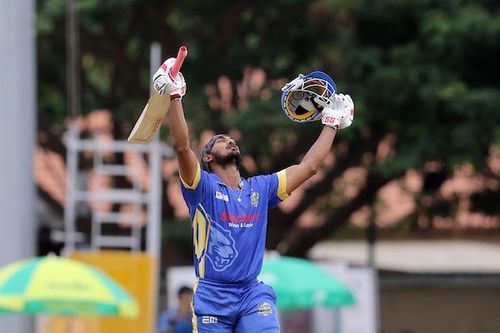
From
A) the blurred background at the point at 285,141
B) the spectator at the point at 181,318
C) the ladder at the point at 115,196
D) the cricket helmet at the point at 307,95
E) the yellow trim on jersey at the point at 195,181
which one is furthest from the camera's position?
the ladder at the point at 115,196

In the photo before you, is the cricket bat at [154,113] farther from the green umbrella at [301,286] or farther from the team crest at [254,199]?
the green umbrella at [301,286]

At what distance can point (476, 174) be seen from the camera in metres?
17.2

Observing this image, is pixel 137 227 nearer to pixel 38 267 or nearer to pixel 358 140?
pixel 358 140

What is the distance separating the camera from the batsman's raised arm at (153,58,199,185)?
7172mm

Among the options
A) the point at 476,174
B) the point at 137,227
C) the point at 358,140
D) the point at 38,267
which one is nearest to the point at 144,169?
the point at 137,227

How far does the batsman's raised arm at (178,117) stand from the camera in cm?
717

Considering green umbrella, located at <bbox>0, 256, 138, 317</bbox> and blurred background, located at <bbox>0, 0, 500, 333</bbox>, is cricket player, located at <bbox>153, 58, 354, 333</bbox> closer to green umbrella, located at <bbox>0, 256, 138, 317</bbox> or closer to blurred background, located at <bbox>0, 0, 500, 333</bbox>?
green umbrella, located at <bbox>0, 256, 138, 317</bbox>

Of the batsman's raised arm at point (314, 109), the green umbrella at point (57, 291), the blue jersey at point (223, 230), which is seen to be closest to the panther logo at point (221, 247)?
the blue jersey at point (223, 230)

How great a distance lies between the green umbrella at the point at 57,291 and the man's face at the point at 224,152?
15.1 feet

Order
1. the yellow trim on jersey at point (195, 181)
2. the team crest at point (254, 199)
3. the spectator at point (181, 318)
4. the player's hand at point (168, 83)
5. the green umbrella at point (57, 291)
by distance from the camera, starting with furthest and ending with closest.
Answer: the spectator at point (181, 318)
the green umbrella at point (57, 291)
the team crest at point (254, 199)
the yellow trim on jersey at point (195, 181)
the player's hand at point (168, 83)

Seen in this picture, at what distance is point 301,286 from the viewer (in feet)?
48.0

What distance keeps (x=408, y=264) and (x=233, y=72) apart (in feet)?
15.5

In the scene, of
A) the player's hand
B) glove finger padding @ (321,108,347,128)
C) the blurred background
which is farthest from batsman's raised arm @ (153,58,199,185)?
the blurred background

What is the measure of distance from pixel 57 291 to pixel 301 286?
3.28m
